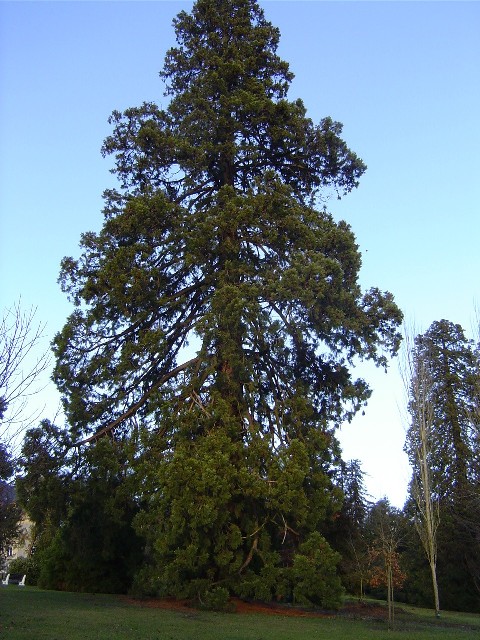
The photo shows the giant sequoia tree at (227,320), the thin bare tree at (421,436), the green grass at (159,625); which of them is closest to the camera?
the green grass at (159,625)

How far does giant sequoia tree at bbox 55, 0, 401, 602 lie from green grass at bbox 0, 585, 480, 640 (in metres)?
0.99

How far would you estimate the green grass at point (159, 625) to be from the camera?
11148 mm

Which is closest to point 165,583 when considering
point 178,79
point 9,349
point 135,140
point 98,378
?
point 98,378

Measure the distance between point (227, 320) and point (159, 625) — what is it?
307 inches

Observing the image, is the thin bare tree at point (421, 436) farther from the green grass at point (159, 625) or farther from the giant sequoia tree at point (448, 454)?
the green grass at point (159, 625)

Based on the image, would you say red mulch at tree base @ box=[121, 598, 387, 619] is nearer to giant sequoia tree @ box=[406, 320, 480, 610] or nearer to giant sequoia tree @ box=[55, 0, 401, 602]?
giant sequoia tree @ box=[55, 0, 401, 602]

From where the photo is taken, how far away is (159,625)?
12.7 m

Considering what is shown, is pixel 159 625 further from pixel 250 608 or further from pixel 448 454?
pixel 448 454

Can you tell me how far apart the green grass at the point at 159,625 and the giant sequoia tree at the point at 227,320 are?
99 centimetres

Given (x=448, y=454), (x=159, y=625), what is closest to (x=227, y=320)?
(x=159, y=625)

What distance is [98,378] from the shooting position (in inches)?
754

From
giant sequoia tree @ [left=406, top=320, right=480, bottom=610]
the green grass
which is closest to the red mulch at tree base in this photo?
the green grass

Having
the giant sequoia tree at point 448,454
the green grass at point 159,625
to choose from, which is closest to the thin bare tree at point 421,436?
the giant sequoia tree at point 448,454

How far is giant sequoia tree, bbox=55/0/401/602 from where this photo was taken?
1591 centimetres
